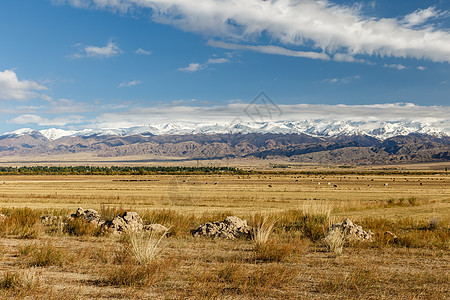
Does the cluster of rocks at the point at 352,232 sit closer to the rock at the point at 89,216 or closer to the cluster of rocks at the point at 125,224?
the cluster of rocks at the point at 125,224

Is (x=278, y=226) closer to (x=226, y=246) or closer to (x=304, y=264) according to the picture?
(x=226, y=246)

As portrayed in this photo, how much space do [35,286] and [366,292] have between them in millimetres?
6989

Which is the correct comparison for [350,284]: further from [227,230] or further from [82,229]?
[82,229]

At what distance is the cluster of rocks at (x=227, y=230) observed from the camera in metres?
15.4

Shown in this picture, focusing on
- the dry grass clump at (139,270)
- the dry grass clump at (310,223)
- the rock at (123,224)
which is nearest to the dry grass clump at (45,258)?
the dry grass clump at (139,270)

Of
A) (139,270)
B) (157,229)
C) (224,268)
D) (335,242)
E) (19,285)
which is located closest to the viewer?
(19,285)

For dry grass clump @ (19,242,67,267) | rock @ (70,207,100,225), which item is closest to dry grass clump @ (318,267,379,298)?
dry grass clump @ (19,242,67,267)

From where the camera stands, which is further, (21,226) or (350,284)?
(21,226)

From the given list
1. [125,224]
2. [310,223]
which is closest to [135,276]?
[125,224]

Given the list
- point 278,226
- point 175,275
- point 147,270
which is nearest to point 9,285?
point 147,270

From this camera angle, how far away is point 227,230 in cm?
1566

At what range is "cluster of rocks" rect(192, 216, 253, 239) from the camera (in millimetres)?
15398

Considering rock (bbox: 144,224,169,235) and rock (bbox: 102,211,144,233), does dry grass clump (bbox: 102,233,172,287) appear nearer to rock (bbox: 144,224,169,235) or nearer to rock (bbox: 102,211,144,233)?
rock (bbox: 144,224,169,235)

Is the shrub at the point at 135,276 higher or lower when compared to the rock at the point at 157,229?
higher
